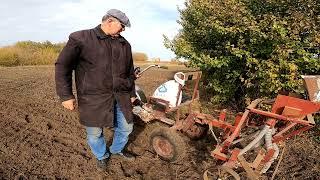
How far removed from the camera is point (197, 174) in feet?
17.5

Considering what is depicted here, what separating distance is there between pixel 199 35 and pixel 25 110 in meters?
4.15

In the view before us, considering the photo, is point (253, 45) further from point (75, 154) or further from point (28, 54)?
point (28, 54)

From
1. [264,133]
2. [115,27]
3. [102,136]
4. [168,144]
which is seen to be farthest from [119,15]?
[264,133]

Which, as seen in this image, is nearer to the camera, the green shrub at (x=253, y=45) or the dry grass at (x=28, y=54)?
the green shrub at (x=253, y=45)

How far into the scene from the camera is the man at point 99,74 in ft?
15.3

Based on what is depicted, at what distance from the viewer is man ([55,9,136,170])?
466 cm

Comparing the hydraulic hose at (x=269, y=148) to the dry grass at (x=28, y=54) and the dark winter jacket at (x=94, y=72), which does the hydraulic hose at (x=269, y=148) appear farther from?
the dry grass at (x=28, y=54)

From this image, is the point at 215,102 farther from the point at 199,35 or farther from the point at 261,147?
the point at 261,147

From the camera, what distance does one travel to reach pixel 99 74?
482 centimetres

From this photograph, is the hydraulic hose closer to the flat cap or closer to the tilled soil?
the tilled soil

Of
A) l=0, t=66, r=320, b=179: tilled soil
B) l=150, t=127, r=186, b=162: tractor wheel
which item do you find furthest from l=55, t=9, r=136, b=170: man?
l=150, t=127, r=186, b=162: tractor wheel

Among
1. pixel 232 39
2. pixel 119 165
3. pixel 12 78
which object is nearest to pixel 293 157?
pixel 119 165

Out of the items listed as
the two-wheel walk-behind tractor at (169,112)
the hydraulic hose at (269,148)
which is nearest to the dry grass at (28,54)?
the two-wheel walk-behind tractor at (169,112)

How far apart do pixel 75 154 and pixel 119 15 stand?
2.23 m
